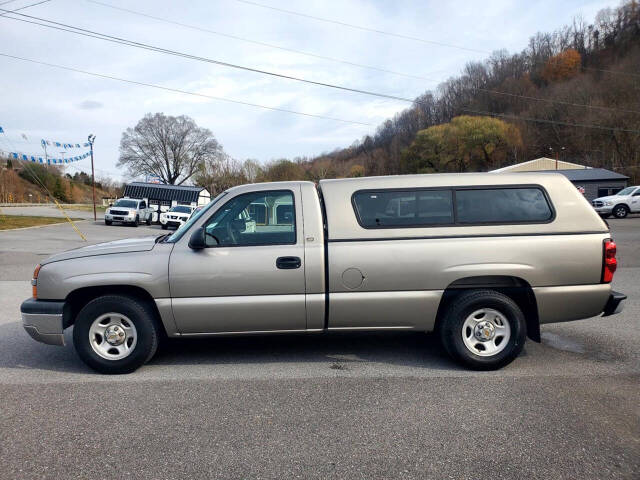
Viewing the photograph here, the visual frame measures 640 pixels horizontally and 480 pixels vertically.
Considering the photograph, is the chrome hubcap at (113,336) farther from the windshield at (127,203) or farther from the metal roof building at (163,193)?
the metal roof building at (163,193)

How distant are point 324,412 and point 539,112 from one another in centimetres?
9174

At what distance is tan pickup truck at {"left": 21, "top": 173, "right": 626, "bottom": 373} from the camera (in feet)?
15.0

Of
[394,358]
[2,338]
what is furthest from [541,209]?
[2,338]

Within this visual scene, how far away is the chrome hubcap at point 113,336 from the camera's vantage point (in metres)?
4.62

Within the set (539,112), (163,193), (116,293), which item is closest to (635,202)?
(116,293)

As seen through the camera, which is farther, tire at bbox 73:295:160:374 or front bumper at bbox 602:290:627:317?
front bumper at bbox 602:290:627:317

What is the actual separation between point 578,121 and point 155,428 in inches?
3200

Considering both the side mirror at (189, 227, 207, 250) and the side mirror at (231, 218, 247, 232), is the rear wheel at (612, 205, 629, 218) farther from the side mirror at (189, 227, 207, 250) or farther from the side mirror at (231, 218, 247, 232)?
the side mirror at (189, 227, 207, 250)

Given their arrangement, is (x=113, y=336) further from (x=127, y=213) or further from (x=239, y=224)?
(x=127, y=213)

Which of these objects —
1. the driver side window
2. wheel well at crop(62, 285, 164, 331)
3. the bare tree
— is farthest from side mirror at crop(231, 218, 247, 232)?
the bare tree

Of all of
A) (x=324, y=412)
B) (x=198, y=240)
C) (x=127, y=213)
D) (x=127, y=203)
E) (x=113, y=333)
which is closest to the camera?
(x=324, y=412)

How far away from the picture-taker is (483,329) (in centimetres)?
466

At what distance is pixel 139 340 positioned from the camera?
4605mm

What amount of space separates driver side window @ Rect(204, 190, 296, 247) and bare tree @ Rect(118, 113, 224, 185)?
80610 mm
